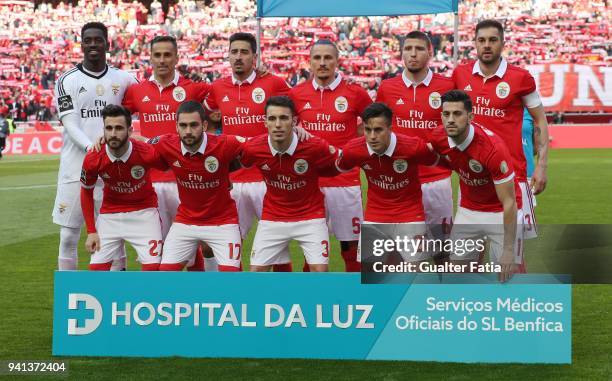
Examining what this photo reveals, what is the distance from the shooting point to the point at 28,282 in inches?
352

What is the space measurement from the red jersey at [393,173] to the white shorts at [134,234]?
1.41 meters

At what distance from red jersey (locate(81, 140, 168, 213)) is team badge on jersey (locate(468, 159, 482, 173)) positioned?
2.07m

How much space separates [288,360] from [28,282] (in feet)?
12.5

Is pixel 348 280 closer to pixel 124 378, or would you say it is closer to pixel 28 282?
pixel 124 378

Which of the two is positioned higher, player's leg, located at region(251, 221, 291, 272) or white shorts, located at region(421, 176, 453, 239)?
white shorts, located at region(421, 176, 453, 239)

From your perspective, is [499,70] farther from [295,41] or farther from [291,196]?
[295,41]

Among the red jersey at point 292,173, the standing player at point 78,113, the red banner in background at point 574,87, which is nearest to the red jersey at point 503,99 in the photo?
the red jersey at point 292,173

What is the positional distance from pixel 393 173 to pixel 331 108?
0.90 m

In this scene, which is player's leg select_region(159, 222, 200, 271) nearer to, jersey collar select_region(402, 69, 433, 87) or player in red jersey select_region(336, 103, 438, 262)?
player in red jersey select_region(336, 103, 438, 262)

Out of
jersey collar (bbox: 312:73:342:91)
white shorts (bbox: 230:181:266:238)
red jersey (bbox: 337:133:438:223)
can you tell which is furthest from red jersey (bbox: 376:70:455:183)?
white shorts (bbox: 230:181:266:238)

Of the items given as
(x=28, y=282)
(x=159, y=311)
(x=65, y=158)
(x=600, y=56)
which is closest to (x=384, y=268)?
(x=159, y=311)

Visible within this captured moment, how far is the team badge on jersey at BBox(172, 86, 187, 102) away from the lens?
757 centimetres

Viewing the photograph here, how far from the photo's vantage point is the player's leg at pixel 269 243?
6.97m

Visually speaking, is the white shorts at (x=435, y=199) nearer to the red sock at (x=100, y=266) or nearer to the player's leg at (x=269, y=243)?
the player's leg at (x=269, y=243)
